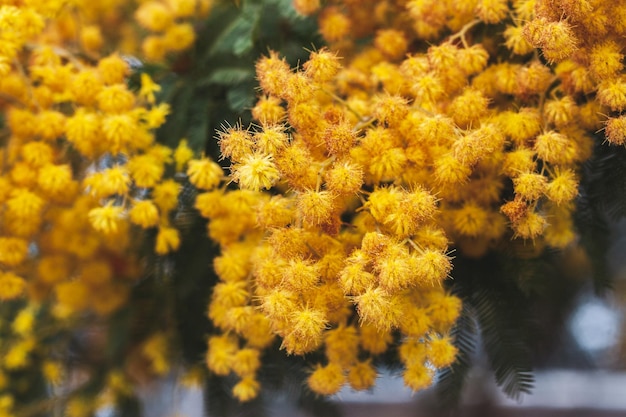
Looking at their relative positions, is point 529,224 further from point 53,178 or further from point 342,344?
point 53,178

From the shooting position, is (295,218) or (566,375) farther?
(566,375)

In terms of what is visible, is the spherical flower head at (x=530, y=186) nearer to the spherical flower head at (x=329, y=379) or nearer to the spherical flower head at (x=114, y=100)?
the spherical flower head at (x=329, y=379)

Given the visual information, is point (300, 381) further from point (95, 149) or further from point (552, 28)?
point (552, 28)

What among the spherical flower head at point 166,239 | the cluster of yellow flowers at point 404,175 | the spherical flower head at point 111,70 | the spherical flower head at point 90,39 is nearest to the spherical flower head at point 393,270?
the cluster of yellow flowers at point 404,175

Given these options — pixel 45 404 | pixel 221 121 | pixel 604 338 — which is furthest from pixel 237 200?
pixel 604 338

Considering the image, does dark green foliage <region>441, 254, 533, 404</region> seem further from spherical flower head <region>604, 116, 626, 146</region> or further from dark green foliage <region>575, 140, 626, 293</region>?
spherical flower head <region>604, 116, 626, 146</region>

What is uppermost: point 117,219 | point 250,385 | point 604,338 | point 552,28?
point 604,338
